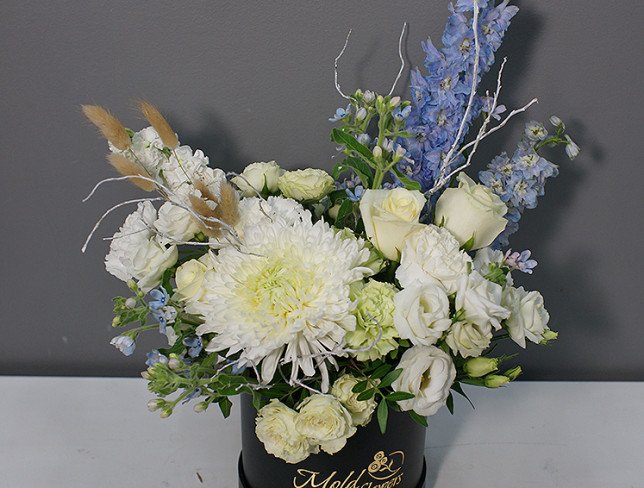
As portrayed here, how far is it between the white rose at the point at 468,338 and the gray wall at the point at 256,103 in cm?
43

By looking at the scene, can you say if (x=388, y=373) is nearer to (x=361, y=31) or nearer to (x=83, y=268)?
(x=361, y=31)

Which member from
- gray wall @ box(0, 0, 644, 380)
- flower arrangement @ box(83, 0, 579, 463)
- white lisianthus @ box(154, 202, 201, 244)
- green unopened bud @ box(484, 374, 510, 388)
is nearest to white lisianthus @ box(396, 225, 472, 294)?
flower arrangement @ box(83, 0, 579, 463)

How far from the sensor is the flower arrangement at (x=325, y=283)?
2.44 feet

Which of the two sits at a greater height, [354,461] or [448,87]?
[448,87]

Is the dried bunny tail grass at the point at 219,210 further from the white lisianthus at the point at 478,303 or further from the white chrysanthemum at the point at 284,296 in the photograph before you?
the white lisianthus at the point at 478,303

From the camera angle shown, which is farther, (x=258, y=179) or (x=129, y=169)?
(x=258, y=179)

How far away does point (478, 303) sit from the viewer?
0.74m

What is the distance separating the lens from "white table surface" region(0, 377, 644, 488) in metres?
1.05

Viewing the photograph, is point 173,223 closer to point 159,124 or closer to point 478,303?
point 159,124

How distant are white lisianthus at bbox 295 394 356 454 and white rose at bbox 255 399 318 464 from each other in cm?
1

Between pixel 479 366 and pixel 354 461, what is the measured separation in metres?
0.18

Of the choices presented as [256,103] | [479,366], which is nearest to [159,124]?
[256,103]

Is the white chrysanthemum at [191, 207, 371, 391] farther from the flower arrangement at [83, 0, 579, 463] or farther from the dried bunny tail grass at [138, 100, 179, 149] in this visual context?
the dried bunny tail grass at [138, 100, 179, 149]

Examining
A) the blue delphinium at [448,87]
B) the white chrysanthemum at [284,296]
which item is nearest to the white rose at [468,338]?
the white chrysanthemum at [284,296]
